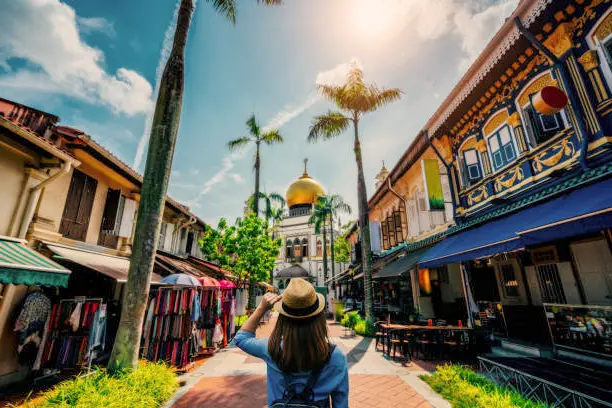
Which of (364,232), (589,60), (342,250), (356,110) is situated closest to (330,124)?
(356,110)

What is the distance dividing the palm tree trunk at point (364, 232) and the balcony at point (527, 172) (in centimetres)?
407

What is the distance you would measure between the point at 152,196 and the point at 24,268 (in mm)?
2458

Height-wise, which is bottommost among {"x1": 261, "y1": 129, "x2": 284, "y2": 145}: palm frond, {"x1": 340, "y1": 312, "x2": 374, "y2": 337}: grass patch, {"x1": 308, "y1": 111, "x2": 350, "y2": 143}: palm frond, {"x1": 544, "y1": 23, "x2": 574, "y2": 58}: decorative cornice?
{"x1": 340, "y1": 312, "x2": 374, "y2": 337}: grass patch

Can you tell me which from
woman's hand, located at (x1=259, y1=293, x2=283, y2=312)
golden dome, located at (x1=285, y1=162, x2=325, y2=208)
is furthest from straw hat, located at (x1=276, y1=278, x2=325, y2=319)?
golden dome, located at (x1=285, y1=162, x2=325, y2=208)

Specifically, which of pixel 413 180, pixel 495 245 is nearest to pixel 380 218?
pixel 413 180

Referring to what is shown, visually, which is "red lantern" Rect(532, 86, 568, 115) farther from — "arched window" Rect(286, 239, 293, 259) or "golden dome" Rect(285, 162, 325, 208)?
"arched window" Rect(286, 239, 293, 259)

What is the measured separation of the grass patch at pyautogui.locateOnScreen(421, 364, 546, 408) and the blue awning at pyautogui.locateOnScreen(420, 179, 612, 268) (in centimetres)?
248

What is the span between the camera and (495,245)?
567 cm

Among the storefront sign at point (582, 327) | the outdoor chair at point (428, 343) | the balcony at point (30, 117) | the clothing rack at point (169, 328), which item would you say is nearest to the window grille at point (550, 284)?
the storefront sign at point (582, 327)

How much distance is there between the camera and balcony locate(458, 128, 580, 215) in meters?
5.54

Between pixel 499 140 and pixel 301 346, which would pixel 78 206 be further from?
pixel 499 140

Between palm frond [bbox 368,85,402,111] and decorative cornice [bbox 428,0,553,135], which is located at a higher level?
palm frond [bbox 368,85,402,111]

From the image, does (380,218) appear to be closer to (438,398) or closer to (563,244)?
(563,244)

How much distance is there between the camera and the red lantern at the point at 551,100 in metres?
5.27
